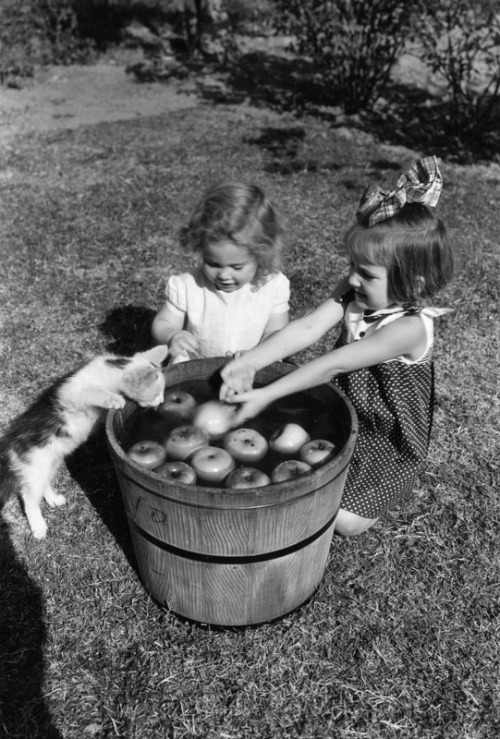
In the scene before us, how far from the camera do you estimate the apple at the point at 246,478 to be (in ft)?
7.78

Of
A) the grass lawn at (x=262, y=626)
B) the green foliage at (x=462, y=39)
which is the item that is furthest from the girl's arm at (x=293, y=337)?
the green foliage at (x=462, y=39)

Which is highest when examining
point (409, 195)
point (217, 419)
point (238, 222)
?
point (409, 195)

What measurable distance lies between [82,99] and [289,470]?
10.7m

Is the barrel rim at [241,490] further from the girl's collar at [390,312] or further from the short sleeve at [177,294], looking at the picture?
the short sleeve at [177,294]

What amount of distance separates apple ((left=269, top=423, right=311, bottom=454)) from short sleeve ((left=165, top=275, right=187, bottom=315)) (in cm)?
113

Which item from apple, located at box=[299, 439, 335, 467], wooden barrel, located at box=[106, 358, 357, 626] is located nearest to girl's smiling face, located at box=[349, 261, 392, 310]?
wooden barrel, located at box=[106, 358, 357, 626]

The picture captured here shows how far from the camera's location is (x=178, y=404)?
2.79 meters

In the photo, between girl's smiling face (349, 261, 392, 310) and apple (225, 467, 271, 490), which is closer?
apple (225, 467, 271, 490)

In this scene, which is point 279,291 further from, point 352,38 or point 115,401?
point 352,38

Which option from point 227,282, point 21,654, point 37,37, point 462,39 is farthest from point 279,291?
point 37,37

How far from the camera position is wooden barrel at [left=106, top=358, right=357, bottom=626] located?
2070mm

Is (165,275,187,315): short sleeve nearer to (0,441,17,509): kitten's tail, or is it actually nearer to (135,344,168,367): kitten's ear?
(135,344,168,367): kitten's ear

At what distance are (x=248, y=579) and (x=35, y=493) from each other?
1287mm

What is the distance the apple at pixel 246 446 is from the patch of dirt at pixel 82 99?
26.2 feet
